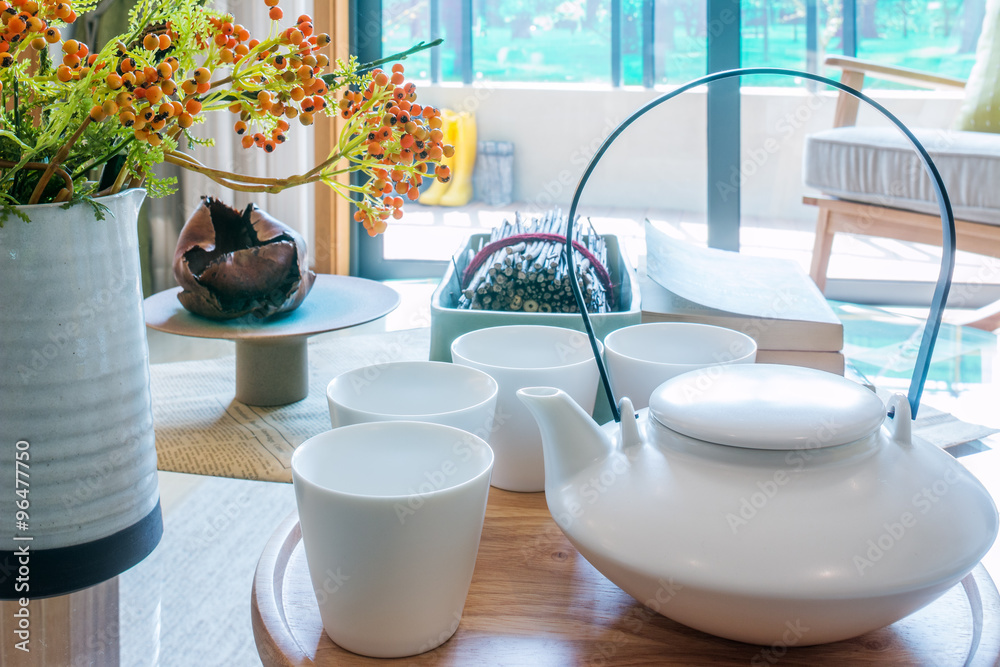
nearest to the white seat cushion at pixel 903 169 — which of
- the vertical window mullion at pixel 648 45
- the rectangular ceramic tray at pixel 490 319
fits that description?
the vertical window mullion at pixel 648 45

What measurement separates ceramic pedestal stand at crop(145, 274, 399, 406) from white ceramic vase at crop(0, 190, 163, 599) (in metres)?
0.70

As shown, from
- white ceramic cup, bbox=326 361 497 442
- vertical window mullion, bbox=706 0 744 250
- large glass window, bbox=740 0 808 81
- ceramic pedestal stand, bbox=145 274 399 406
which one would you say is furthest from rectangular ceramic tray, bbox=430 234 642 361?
large glass window, bbox=740 0 808 81

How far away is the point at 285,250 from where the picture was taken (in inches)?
52.4

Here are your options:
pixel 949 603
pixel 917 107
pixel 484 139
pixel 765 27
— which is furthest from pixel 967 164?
pixel 949 603

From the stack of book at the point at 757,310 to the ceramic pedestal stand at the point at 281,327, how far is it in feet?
1.73

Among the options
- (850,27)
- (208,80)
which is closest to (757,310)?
(208,80)

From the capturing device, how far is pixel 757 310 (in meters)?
0.85

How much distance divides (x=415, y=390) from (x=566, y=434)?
169 mm

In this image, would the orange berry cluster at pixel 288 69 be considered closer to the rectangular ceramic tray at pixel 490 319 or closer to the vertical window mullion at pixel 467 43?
the rectangular ceramic tray at pixel 490 319

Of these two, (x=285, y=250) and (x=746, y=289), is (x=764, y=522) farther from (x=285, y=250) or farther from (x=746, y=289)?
(x=285, y=250)

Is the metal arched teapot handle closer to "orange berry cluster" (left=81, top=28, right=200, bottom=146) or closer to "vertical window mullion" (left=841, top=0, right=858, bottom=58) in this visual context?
"orange berry cluster" (left=81, top=28, right=200, bottom=146)

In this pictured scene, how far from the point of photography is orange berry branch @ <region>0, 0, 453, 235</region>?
0.41 metres

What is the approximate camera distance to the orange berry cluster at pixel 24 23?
1.26 feet

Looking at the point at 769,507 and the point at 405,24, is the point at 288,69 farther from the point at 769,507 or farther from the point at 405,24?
the point at 405,24
